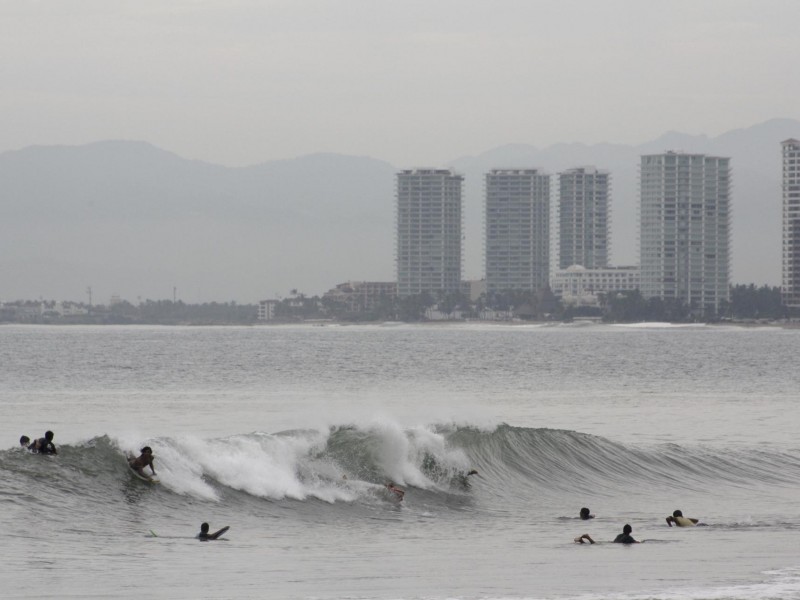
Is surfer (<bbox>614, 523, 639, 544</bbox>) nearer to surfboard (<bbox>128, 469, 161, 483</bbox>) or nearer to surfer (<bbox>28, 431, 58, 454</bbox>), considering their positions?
surfboard (<bbox>128, 469, 161, 483</bbox>)

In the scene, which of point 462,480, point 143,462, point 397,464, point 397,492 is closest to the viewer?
point 143,462

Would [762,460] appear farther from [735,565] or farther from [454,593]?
[454,593]

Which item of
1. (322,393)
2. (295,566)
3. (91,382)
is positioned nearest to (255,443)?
(295,566)

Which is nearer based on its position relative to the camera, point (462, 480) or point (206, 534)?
point (206, 534)

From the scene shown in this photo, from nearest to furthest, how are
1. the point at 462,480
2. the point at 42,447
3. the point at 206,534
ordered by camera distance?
the point at 206,534 → the point at 42,447 → the point at 462,480

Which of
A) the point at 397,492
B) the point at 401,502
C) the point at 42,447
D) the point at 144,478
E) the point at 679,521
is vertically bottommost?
the point at 401,502

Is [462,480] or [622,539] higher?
[622,539]

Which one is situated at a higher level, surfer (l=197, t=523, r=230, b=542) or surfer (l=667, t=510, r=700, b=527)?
surfer (l=197, t=523, r=230, b=542)

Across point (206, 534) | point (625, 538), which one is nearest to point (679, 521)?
point (625, 538)

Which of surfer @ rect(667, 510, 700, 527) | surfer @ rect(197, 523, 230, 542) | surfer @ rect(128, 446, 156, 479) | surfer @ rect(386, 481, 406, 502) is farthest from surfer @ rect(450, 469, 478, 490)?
surfer @ rect(197, 523, 230, 542)

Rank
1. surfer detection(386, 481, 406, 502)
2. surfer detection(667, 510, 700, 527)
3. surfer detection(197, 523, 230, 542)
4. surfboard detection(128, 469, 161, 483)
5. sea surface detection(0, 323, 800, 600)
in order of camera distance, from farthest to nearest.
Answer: surfer detection(386, 481, 406, 502), surfboard detection(128, 469, 161, 483), surfer detection(667, 510, 700, 527), surfer detection(197, 523, 230, 542), sea surface detection(0, 323, 800, 600)

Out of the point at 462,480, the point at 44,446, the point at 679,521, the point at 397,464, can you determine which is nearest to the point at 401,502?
the point at 397,464

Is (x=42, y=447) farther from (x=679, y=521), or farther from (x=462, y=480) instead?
(x=679, y=521)

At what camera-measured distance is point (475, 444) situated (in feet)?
123
